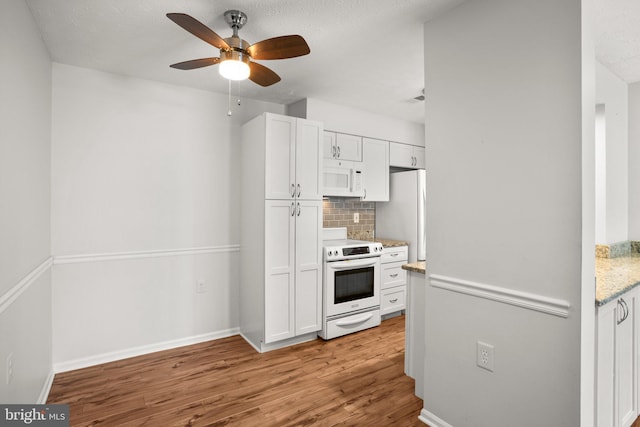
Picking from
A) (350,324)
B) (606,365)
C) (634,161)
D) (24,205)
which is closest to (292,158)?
(350,324)

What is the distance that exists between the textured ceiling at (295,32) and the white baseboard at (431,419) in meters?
2.48

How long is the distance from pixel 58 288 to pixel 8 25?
2021 millimetres

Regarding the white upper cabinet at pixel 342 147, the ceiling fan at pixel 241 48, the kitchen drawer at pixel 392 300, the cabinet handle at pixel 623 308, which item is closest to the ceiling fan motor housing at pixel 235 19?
the ceiling fan at pixel 241 48

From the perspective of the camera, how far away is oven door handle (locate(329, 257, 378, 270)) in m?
3.45

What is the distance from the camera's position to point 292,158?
3.20 m

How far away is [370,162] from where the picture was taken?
413 centimetres

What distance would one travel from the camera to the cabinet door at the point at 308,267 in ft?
10.7

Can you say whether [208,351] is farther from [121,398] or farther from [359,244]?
[359,244]

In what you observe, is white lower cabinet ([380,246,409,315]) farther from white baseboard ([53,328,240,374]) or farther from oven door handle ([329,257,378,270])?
white baseboard ([53,328,240,374])

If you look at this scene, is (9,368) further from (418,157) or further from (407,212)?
(418,157)

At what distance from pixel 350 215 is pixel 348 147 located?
0.94 m

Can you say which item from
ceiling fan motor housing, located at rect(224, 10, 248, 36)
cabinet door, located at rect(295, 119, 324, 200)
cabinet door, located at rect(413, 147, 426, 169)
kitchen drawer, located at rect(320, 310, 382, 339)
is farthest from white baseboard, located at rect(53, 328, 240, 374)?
cabinet door, located at rect(413, 147, 426, 169)

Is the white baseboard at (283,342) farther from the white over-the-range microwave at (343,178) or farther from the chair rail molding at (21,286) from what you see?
the chair rail molding at (21,286)

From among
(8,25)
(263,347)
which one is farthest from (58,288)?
(8,25)
